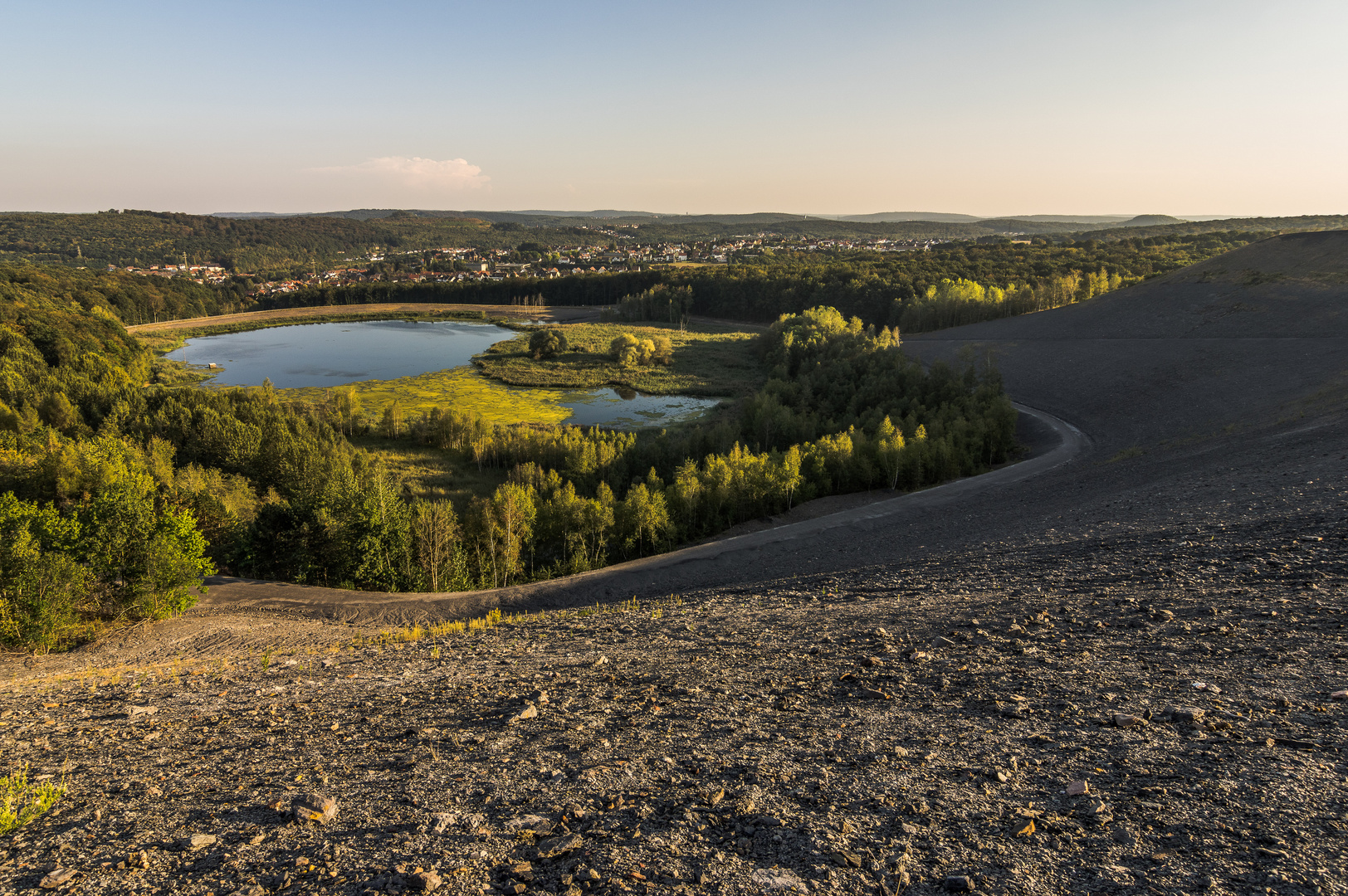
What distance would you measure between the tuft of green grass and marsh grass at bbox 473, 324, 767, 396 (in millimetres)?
78922

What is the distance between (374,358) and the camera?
11575 cm

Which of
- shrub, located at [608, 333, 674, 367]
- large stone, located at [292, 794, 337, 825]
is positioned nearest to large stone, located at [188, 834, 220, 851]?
large stone, located at [292, 794, 337, 825]

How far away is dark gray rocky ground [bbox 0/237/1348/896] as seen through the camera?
260 inches

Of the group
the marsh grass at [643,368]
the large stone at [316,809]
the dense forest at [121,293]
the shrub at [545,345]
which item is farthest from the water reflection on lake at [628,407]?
the dense forest at [121,293]

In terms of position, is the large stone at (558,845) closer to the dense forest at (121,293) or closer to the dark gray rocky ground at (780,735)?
the dark gray rocky ground at (780,735)

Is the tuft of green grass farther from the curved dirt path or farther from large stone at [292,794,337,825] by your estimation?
the curved dirt path

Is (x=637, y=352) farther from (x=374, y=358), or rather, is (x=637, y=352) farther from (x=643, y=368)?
(x=374, y=358)

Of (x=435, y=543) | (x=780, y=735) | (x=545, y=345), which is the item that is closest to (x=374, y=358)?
(x=545, y=345)

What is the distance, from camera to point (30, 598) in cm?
1647

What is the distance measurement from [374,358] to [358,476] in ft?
276

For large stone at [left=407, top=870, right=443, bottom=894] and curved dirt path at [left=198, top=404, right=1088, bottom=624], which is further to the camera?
curved dirt path at [left=198, top=404, right=1088, bottom=624]

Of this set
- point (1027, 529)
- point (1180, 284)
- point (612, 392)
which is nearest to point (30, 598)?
point (1027, 529)

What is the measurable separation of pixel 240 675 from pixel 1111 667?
1723cm

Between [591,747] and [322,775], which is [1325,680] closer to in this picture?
[591,747]
